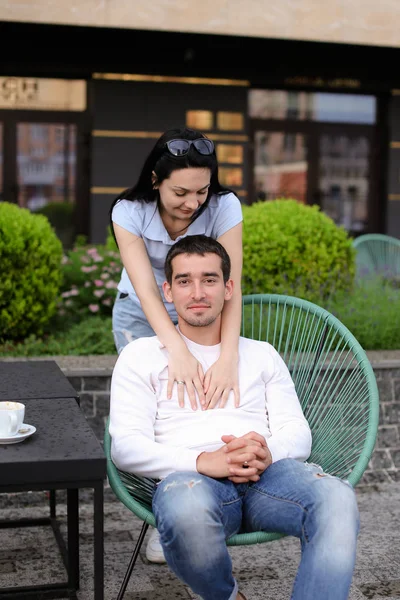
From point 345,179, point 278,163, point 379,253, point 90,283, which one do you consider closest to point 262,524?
point 90,283

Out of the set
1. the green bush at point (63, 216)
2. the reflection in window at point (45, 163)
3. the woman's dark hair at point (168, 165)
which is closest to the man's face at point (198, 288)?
the woman's dark hair at point (168, 165)

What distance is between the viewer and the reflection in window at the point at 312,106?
10.8 metres

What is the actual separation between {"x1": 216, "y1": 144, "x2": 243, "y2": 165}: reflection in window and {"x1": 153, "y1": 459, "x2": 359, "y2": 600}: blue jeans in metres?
8.40

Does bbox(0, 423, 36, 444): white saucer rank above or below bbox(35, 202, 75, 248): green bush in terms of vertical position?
below

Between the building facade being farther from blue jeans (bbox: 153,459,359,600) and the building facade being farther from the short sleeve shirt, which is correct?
blue jeans (bbox: 153,459,359,600)

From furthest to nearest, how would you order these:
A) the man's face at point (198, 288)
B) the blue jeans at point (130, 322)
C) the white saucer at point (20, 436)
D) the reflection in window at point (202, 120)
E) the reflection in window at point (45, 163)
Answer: the reflection in window at point (202, 120) → the reflection in window at point (45, 163) → the blue jeans at point (130, 322) → the man's face at point (198, 288) → the white saucer at point (20, 436)

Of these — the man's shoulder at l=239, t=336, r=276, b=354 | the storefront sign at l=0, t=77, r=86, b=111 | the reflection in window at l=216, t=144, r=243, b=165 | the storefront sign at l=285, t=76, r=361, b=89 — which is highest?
the storefront sign at l=285, t=76, r=361, b=89

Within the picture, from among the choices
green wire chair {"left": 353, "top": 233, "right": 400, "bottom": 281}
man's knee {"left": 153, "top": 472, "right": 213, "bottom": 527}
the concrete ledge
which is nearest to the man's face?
man's knee {"left": 153, "top": 472, "right": 213, "bottom": 527}

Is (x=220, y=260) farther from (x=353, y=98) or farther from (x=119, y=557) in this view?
(x=353, y=98)

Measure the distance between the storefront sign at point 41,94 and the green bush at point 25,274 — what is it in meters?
5.29

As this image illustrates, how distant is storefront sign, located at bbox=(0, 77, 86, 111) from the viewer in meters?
10.0

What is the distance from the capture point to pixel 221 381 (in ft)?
8.87

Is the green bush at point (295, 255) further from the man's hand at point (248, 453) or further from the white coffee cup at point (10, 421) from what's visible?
the white coffee cup at point (10, 421)

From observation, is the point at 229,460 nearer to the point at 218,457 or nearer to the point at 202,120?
A: the point at 218,457
